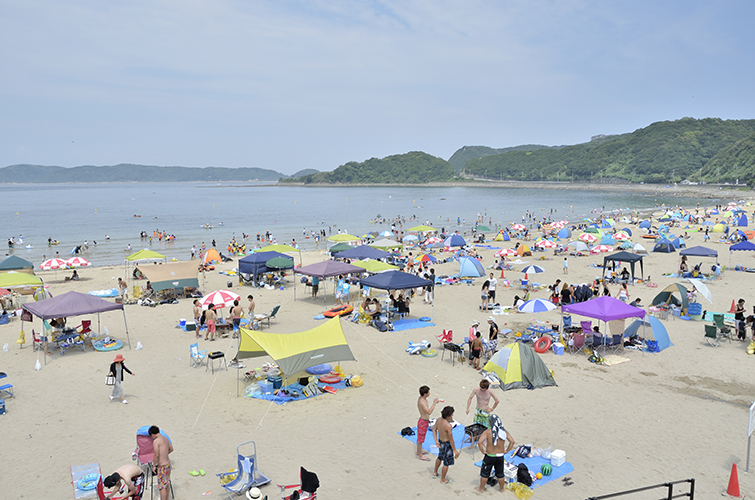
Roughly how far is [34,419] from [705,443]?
12.7 metres

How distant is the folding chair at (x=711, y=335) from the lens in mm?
13555

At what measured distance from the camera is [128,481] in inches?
235

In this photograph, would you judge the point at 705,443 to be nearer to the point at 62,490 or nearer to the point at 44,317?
the point at 62,490

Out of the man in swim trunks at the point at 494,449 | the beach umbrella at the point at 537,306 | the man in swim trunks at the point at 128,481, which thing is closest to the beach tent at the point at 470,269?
the beach umbrella at the point at 537,306

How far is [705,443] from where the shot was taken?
8.47m

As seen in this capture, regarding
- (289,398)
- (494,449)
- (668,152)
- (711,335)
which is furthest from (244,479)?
(668,152)

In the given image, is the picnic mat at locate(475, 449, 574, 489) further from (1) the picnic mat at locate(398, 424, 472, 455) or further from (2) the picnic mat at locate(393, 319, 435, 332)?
(2) the picnic mat at locate(393, 319, 435, 332)

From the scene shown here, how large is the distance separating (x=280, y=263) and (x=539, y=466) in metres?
15.8

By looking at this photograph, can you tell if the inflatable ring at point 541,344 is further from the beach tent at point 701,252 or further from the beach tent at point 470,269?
the beach tent at point 701,252

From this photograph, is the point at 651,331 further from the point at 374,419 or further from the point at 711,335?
the point at 374,419

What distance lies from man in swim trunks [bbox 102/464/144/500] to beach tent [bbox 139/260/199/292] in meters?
14.5

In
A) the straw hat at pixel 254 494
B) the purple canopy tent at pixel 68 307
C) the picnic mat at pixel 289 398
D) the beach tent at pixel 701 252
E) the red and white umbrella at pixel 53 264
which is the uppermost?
the beach tent at pixel 701 252

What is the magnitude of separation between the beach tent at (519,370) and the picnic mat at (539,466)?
278cm

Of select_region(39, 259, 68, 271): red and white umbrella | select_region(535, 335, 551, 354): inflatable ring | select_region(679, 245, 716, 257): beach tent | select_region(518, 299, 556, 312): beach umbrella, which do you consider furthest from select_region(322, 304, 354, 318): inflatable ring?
select_region(679, 245, 716, 257): beach tent
